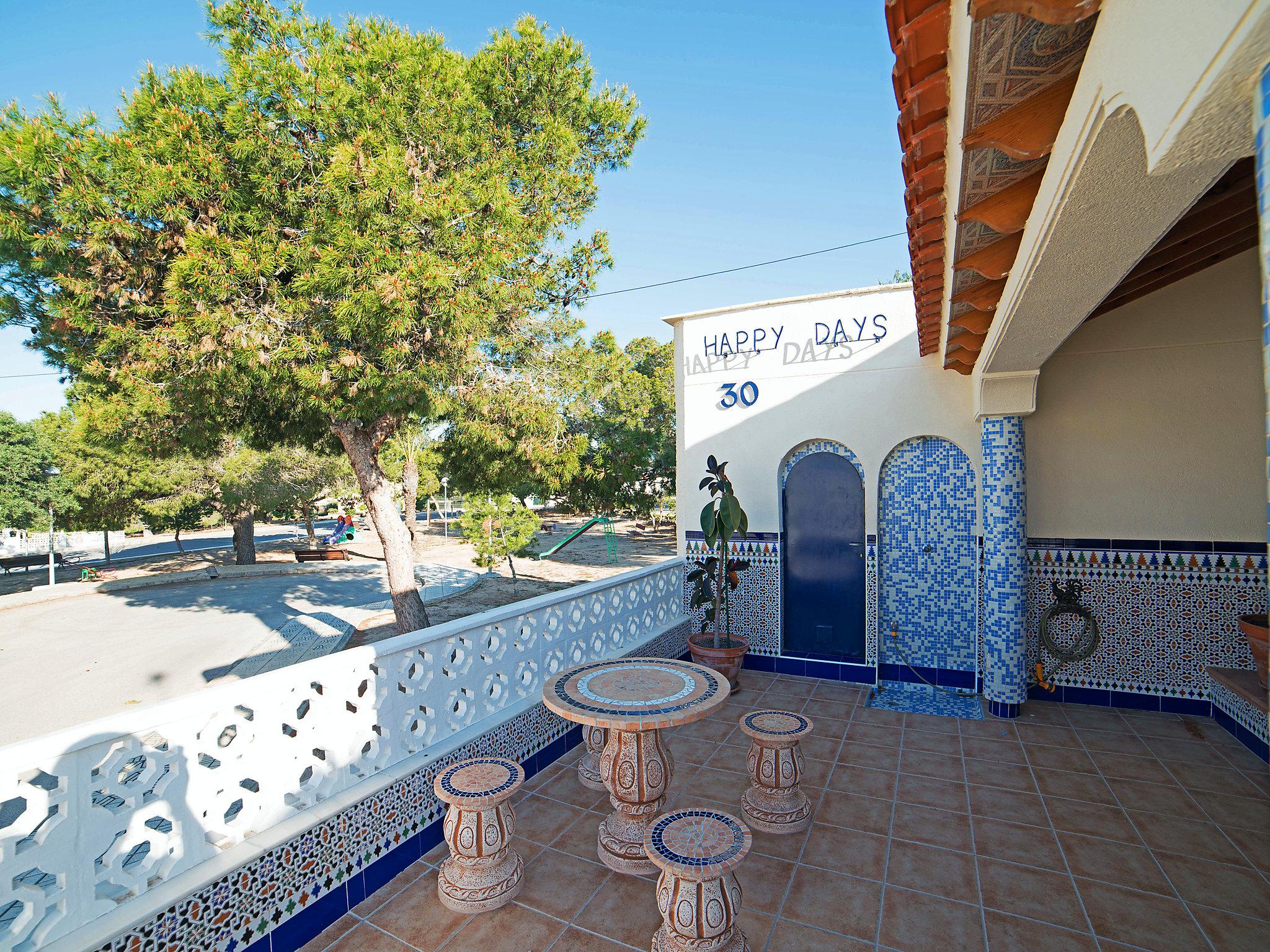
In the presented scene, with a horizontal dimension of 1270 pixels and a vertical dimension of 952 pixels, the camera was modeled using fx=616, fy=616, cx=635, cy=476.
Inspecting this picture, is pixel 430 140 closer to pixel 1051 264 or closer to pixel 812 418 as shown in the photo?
pixel 812 418

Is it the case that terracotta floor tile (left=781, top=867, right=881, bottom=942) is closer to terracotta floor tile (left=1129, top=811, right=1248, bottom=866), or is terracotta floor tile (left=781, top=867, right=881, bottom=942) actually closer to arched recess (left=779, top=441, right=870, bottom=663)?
terracotta floor tile (left=1129, top=811, right=1248, bottom=866)

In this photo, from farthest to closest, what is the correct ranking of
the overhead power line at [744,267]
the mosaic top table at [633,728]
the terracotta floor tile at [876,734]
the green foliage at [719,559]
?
the overhead power line at [744,267] → the green foliage at [719,559] → the terracotta floor tile at [876,734] → the mosaic top table at [633,728]

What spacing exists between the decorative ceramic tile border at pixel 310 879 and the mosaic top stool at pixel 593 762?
652 millimetres

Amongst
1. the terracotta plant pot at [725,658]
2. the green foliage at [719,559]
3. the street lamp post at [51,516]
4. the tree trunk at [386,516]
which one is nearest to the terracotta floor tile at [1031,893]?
the terracotta plant pot at [725,658]

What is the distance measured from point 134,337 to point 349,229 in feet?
8.76

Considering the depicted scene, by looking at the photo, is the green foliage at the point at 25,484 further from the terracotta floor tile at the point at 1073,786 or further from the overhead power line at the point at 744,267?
the terracotta floor tile at the point at 1073,786

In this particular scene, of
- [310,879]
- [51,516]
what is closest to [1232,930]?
[310,879]

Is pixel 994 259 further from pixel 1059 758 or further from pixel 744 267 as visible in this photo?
pixel 744 267

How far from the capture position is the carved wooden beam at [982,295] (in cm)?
329

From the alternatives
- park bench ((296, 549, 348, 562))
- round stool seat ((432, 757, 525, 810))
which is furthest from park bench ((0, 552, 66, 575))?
round stool seat ((432, 757, 525, 810))

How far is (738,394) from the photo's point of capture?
Result: 654cm

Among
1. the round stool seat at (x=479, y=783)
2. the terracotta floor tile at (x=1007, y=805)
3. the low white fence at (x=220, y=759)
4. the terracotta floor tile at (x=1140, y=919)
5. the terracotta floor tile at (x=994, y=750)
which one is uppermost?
the low white fence at (x=220, y=759)

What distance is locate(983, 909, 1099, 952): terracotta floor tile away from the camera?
2486 mm

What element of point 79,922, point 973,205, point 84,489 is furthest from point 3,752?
point 84,489
